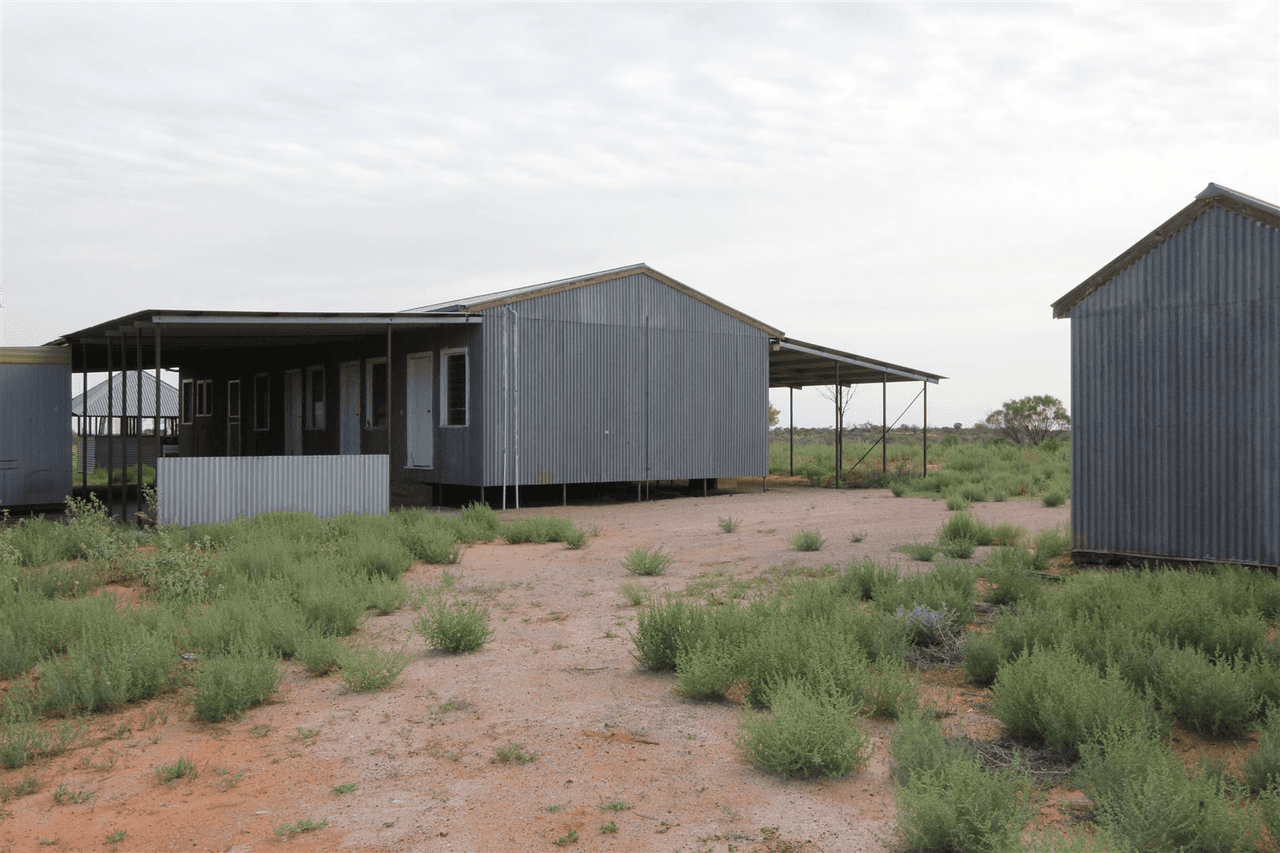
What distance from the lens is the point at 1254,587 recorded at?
8062 millimetres

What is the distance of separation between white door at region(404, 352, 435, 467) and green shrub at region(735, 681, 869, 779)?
14.0m

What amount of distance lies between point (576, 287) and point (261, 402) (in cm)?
1051

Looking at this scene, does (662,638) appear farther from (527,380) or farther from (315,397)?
(315,397)

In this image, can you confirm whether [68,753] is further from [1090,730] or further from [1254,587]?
[1254,587]

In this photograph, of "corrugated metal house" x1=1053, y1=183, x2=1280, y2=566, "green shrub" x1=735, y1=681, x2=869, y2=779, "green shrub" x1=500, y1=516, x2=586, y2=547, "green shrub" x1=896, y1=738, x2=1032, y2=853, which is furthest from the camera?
"green shrub" x1=500, y1=516, x2=586, y2=547

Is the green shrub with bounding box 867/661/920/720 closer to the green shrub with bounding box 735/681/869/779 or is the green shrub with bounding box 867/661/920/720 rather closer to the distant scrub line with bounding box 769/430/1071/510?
the green shrub with bounding box 735/681/869/779

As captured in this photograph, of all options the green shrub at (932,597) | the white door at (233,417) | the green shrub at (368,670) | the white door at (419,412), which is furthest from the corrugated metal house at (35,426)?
the green shrub at (932,597)

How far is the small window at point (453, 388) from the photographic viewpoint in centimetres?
1753

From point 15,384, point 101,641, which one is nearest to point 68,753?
point 101,641

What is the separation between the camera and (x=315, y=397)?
21.9 m

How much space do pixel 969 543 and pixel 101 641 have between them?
9059mm

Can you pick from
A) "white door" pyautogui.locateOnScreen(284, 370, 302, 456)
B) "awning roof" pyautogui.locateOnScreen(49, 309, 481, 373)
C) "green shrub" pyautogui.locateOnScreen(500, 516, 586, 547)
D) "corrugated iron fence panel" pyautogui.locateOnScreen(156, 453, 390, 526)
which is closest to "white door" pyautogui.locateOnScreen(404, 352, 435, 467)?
"awning roof" pyautogui.locateOnScreen(49, 309, 481, 373)

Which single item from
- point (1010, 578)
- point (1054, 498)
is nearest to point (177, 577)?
point (1010, 578)

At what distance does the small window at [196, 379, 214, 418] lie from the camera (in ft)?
88.6
